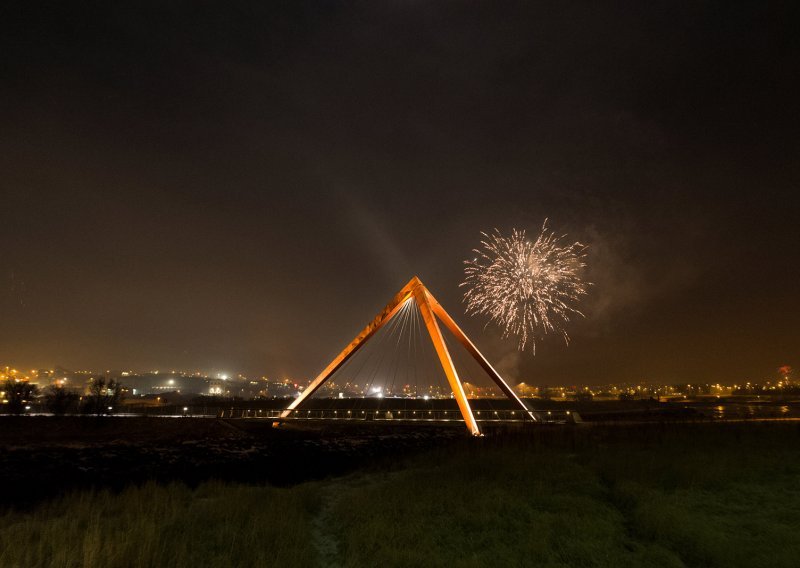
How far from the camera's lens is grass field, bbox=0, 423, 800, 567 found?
721cm

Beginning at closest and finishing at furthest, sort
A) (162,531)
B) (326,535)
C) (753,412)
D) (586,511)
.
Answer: (162,531)
(326,535)
(586,511)
(753,412)

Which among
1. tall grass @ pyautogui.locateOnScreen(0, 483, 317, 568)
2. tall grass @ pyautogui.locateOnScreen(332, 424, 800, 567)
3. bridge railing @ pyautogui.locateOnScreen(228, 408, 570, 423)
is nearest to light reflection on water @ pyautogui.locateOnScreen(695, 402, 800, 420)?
bridge railing @ pyautogui.locateOnScreen(228, 408, 570, 423)

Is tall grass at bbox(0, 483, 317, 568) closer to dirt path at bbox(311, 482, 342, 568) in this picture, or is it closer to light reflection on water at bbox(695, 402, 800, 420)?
dirt path at bbox(311, 482, 342, 568)

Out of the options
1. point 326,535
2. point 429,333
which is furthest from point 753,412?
point 326,535

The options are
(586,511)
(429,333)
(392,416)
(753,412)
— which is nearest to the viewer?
(586,511)

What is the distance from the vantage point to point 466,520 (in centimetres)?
880

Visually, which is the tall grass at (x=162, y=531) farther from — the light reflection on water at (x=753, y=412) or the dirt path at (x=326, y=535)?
the light reflection on water at (x=753, y=412)

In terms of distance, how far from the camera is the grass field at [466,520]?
7.21 meters

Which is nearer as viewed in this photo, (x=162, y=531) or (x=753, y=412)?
(x=162, y=531)

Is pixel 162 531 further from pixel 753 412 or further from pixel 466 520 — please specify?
pixel 753 412

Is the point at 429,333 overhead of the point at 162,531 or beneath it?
overhead

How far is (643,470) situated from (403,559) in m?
8.63

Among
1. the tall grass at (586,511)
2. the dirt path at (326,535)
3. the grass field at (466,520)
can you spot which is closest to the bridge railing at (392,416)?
the tall grass at (586,511)

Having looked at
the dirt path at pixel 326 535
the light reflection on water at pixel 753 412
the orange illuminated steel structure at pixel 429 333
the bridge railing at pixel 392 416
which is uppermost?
the orange illuminated steel structure at pixel 429 333
